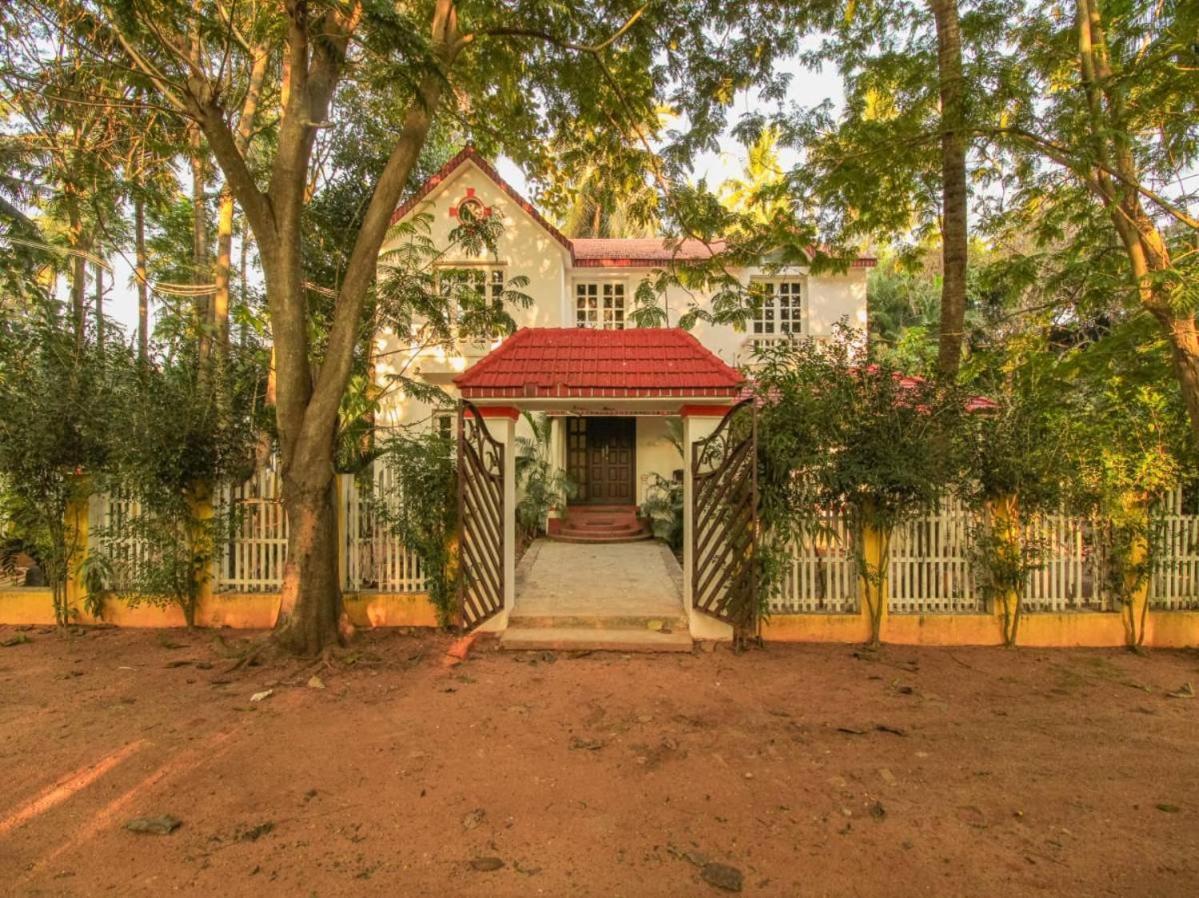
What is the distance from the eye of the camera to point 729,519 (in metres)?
5.97

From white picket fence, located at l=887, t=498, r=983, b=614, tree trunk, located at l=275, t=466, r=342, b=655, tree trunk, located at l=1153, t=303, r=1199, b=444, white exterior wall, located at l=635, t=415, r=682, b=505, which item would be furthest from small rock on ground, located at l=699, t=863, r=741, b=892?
white exterior wall, located at l=635, t=415, r=682, b=505

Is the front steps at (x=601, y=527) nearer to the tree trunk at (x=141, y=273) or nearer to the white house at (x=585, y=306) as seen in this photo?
the white house at (x=585, y=306)

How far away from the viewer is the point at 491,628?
625 cm

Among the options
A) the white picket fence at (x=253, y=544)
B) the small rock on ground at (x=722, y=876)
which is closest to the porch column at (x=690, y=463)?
the small rock on ground at (x=722, y=876)

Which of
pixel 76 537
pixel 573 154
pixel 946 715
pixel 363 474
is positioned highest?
pixel 573 154

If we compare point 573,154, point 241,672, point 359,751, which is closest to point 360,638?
point 241,672

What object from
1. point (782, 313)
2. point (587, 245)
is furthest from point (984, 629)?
point (587, 245)

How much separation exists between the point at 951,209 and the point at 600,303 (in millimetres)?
8547

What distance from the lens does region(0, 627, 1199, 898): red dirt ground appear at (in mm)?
2746

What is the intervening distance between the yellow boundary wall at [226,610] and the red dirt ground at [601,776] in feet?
2.39

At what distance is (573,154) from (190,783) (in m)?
7.92

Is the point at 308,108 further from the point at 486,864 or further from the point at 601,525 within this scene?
the point at 601,525

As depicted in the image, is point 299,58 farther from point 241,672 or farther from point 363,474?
point 241,672

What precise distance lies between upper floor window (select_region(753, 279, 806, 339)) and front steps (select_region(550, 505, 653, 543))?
17.8ft
